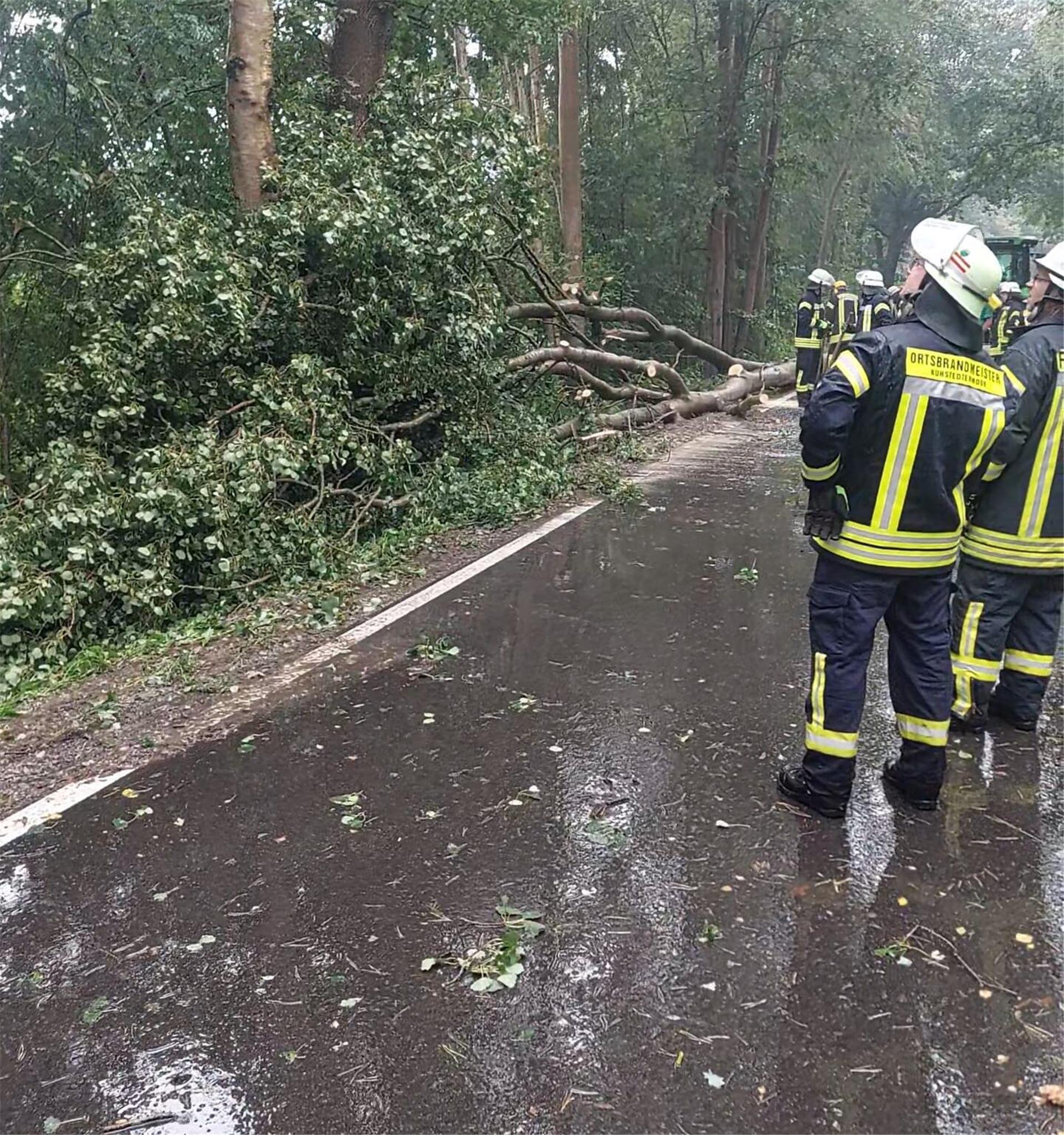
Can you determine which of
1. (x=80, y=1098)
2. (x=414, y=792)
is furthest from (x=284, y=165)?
(x=80, y=1098)

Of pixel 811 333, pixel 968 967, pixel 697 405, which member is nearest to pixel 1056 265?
pixel 968 967

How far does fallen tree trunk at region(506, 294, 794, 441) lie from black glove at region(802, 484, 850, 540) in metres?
7.23

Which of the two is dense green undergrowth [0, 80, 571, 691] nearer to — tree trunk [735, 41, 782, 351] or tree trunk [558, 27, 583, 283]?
tree trunk [558, 27, 583, 283]

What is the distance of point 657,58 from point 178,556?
20.2 meters

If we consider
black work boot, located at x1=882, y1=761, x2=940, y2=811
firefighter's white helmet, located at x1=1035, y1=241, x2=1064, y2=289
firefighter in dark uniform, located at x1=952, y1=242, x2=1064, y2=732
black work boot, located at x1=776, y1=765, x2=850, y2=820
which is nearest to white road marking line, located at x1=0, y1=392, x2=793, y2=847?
black work boot, located at x1=776, y1=765, x2=850, y2=820

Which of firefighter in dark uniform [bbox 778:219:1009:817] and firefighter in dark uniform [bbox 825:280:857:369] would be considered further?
firefighter in dark uniform [bbox 825:280:857:369]

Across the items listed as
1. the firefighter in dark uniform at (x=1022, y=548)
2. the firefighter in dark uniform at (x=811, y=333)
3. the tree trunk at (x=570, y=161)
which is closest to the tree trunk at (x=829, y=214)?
the tree trunk at (x=570, y=161)

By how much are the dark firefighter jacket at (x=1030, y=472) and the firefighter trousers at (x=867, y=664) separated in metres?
0.73

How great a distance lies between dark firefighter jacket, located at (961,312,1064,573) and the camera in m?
4.02

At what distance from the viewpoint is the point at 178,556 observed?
630 cm

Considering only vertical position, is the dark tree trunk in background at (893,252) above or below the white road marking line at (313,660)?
above

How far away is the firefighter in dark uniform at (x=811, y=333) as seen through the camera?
12.9 meters

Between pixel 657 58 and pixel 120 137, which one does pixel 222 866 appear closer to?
pixel 120 137

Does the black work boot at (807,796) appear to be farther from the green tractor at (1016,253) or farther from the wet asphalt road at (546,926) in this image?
the green tractor at (1016,253)
